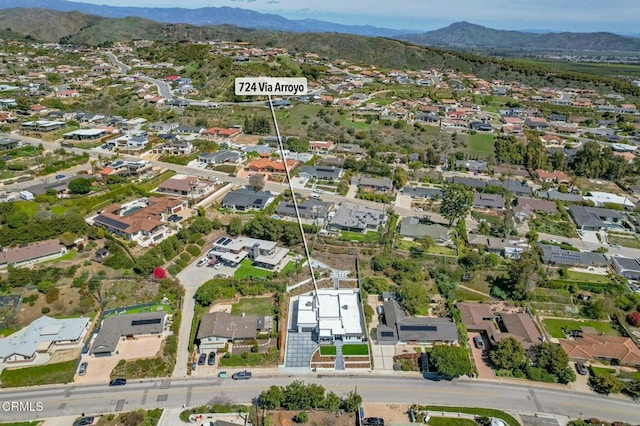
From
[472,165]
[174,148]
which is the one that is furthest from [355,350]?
[174,148]

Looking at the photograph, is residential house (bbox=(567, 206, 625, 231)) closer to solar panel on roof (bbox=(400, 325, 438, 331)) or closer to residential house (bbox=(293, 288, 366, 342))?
solar panel on roof (bbox=(400, 325, 438, 331))

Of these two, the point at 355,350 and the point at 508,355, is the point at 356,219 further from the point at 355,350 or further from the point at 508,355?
the point at 508,355

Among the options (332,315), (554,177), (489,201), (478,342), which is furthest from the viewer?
(554,177)

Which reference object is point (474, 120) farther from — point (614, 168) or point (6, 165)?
point (6, 165)

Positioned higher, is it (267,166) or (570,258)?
(267,166)

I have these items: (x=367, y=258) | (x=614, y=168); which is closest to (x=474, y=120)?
(x=614, y=168)
